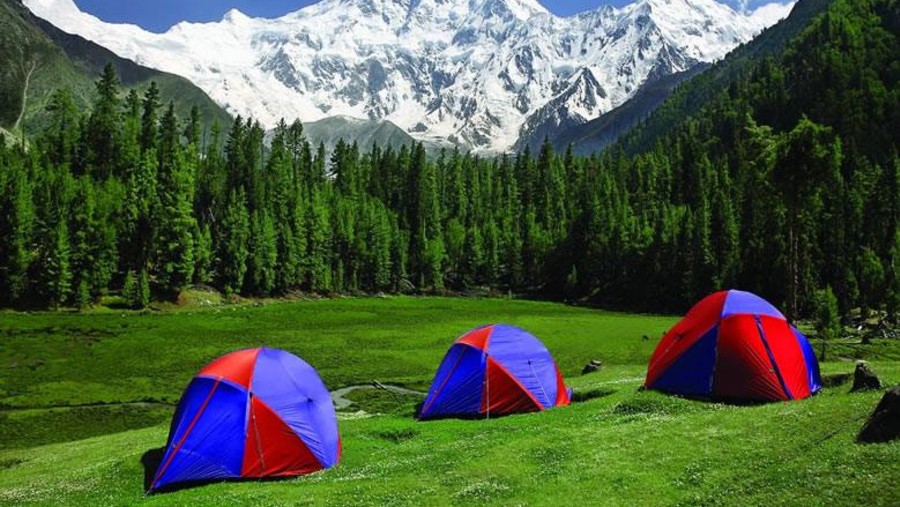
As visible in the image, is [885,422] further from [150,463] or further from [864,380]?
[150,463]

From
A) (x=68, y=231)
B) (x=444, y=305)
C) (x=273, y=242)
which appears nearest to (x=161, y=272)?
(x=68, y=231)

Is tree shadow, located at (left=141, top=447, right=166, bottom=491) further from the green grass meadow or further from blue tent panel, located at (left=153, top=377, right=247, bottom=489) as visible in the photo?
blue tent panel, located at (left=153, top=377, right=247, bottom=489)

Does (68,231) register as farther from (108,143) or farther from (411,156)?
(411,156)

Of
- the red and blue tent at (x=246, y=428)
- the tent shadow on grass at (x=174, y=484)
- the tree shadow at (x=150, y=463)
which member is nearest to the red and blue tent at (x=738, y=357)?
the red and blue tent at (x=246, y=428)

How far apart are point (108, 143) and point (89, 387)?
9298 centimetres

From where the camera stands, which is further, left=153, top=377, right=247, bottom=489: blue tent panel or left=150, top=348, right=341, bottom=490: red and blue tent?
left=150, top=348, right=341, bottom=490: red and blue tent

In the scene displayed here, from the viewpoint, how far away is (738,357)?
81.9 ft

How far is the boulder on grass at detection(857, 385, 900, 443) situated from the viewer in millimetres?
14656

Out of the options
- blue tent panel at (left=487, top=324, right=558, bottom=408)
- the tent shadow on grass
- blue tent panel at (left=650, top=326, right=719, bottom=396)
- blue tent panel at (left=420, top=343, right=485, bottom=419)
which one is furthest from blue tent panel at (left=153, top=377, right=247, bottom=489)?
blue tent panel at (left=650, top=326, right=719, bottom=396)

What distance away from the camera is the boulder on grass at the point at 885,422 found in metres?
14.7

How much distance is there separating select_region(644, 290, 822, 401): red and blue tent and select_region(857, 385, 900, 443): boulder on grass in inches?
365

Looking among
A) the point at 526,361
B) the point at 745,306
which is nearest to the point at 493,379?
the point at 526,361

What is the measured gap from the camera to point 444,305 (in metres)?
121

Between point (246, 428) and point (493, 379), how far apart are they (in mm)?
11890
